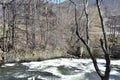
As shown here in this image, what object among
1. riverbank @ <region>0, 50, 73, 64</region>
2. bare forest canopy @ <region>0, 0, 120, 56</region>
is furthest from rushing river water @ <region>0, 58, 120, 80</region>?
bare forest canopy @ <region>0, 0, 120, 56</region>

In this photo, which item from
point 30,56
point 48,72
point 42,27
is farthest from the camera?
point 42,27

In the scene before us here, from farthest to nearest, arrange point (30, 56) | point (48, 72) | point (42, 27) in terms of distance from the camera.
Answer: point (42, 27) → point (30, 56) → point (48, 72)

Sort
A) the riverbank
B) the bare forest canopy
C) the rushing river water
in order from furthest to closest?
1. the bare forest canopy
2. the riverbank
3. the rushing river water

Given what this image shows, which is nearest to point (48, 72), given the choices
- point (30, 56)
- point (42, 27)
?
point (30, 56)

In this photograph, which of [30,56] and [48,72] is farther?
[30,56]

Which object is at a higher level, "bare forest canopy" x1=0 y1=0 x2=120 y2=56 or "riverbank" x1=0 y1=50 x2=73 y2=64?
"bare forest canopy" x1=0 y1=0 x2=120 y2=56

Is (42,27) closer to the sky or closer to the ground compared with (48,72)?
closer to the sky

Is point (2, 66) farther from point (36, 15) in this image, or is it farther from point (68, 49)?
point (36, 15)

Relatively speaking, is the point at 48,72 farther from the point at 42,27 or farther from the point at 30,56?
the point at 42,27

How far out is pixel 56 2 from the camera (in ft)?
99.4

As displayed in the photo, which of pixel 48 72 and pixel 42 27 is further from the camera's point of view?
pixel 42 27

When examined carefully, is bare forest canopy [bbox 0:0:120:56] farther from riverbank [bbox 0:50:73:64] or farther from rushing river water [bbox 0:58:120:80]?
rushing river water [bbox 0:58:120:80]

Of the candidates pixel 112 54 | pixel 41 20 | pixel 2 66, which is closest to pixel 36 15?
pixel 41 20

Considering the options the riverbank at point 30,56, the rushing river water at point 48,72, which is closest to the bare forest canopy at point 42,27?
the riverbank at point 30,56
